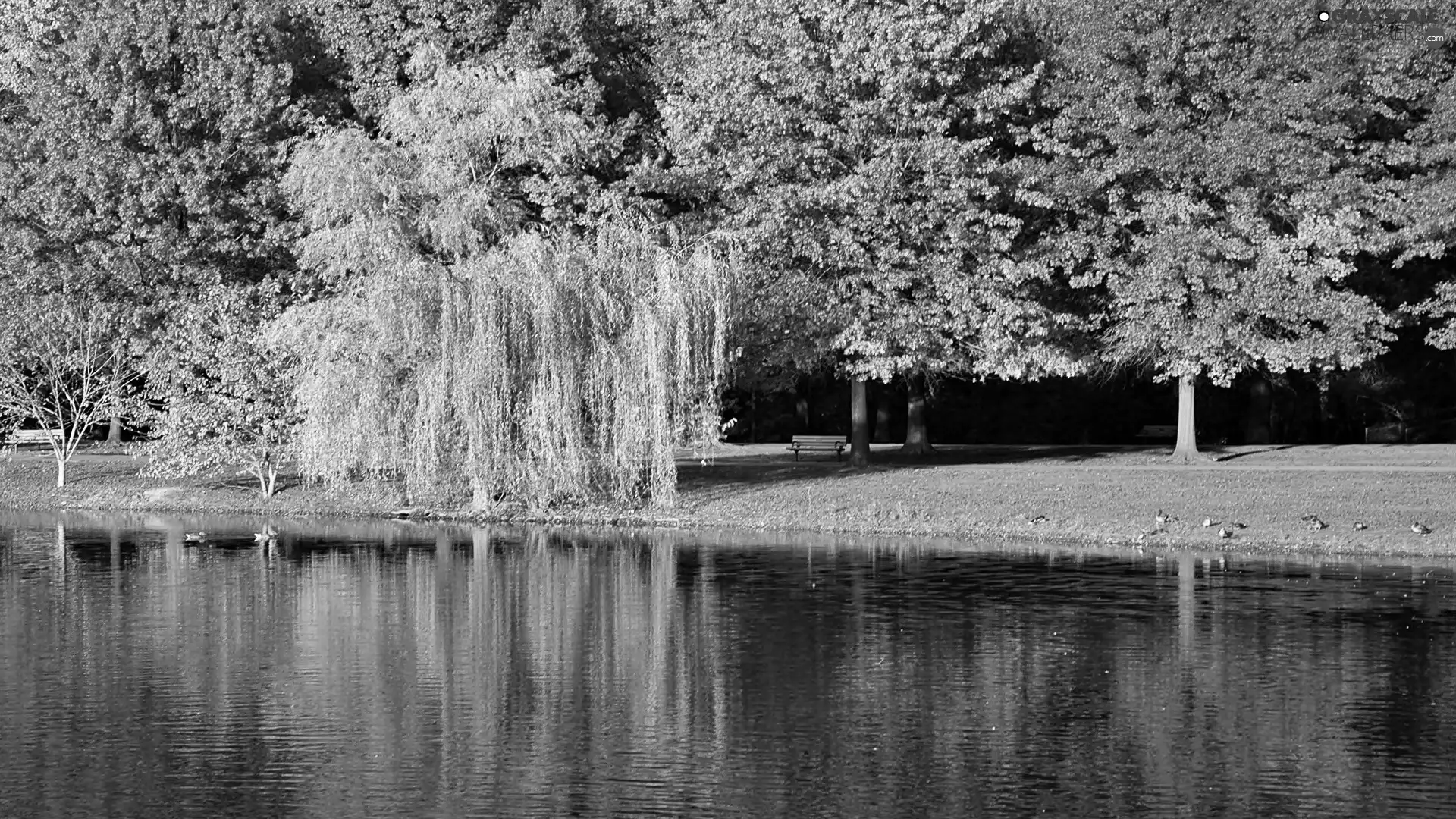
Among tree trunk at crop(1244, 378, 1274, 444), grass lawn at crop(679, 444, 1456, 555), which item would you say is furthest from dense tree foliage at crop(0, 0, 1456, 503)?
tree trunk at crop(1244, 378, 1274, 444)

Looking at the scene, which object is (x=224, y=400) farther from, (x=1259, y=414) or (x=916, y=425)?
(x=1259, y=414)

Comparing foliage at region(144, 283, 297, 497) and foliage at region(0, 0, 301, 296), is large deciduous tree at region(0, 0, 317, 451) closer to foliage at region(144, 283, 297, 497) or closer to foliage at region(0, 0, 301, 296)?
foliage at region(0, 0, 301, 296)

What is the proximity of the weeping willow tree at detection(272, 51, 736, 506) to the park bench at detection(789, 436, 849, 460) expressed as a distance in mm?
10172

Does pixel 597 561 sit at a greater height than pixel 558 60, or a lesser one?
lesser

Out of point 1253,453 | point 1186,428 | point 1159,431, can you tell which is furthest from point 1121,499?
point 1159,431

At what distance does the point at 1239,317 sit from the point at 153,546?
29.0 meters

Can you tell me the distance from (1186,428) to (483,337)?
2042 centimetres

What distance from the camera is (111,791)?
17016mm

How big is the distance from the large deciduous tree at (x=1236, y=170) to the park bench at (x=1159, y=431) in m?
16.7

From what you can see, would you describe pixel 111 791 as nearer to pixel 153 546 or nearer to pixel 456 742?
pixel 456 742

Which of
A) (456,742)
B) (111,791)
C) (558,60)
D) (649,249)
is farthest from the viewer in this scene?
(558,60)

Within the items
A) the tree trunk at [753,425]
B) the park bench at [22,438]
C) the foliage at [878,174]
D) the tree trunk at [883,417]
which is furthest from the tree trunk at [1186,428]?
the park bench at [22,438]

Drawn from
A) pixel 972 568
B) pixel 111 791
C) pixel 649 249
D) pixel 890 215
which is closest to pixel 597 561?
pixel 972 568

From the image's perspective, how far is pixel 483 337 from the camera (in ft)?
136
